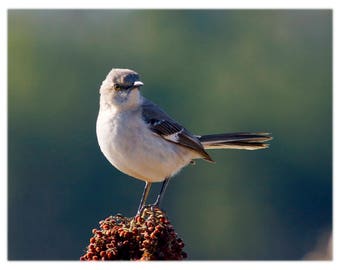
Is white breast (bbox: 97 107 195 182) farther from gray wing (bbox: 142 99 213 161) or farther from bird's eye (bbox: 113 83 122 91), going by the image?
bird's eye (bbox: 113 83 122 91)

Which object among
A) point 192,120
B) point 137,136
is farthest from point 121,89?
point 192,120

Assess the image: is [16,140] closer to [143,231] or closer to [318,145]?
[318,145]

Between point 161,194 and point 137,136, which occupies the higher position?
point 137,136

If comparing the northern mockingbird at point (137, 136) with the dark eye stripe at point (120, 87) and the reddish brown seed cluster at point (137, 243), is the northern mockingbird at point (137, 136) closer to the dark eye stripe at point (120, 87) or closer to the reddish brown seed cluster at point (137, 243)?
the dark eye stripe at point (120, 87)

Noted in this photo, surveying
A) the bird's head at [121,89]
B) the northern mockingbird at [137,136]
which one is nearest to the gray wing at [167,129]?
the northern mockingbird at [137,136]

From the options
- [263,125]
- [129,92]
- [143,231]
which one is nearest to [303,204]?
[263,125]

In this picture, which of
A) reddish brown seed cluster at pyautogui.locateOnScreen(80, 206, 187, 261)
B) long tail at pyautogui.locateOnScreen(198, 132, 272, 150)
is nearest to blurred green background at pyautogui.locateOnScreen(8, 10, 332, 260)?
long tail at pyautogui.locateOnScreen(198, 132, 272, 150)

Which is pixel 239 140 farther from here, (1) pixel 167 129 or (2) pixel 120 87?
(2) pixel 120 87
